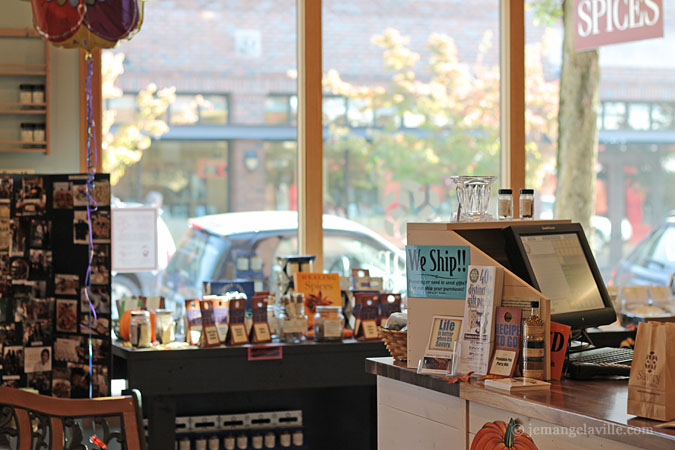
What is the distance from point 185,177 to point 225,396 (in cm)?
133

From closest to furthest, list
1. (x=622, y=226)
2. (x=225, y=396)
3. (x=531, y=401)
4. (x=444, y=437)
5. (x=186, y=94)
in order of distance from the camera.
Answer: (x=531, y=401) → (x=444, y=437) → (x=225, y=396) → (x=186, y=94) → (x=622, y=226)

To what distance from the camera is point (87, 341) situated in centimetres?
401

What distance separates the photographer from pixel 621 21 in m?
5.61

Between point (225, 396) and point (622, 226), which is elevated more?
point (622, 226)

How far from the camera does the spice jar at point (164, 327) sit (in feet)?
14.3

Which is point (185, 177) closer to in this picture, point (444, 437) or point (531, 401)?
point (444, 437)

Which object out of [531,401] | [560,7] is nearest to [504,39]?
[560,7]

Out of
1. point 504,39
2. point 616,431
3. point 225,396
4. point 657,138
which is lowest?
point 225,396

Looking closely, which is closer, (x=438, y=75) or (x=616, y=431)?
(x=616, y=431)

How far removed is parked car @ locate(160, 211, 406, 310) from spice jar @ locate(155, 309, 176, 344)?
2.10 feet

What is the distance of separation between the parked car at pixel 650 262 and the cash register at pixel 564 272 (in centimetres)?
296

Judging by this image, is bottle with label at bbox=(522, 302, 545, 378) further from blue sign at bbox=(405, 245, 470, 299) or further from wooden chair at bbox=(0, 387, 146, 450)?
wooden chair at bbox=(0, 387, 146, 450)

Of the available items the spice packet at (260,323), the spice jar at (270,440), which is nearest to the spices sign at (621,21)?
the spice packet at (260,323)

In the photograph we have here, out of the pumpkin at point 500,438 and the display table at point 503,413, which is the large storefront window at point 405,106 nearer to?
the display table at point 503,413
